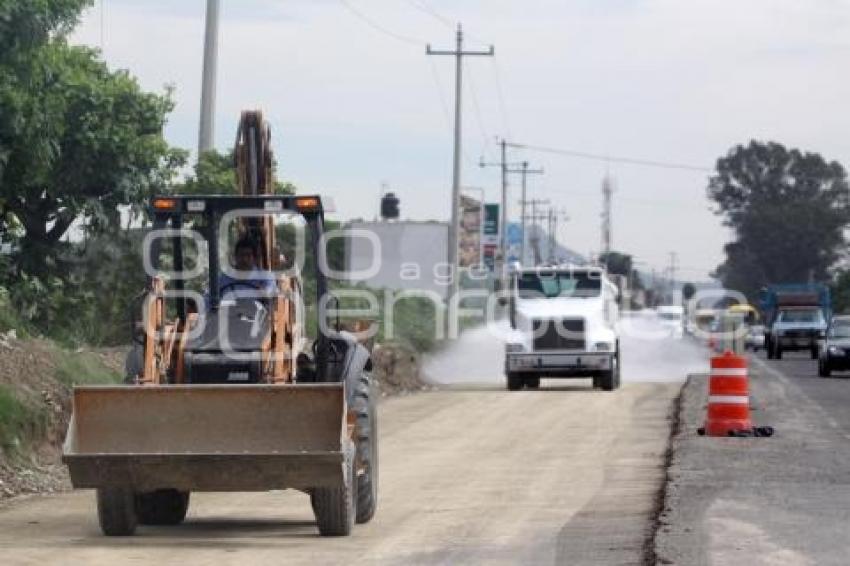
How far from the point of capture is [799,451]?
74.5 feet

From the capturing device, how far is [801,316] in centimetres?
6950

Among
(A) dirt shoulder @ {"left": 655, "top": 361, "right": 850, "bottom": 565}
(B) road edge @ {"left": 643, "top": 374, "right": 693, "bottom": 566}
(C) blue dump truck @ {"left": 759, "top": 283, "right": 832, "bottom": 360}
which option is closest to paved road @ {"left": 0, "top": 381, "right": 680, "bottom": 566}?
(B) road edge @ {"left": 643, "top": 374, "right": 693, "bottom": 566}

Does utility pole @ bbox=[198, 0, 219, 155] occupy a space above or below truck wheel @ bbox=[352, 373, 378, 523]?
above

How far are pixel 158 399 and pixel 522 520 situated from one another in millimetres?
3457

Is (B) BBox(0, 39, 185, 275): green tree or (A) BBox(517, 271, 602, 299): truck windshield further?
(A) BBox(517, 271, 602, 299): truck windshield

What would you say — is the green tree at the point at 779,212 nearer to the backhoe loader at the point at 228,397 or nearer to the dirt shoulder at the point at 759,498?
the dirt shoulder at the point at 759,498

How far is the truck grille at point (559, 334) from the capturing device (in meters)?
41.6

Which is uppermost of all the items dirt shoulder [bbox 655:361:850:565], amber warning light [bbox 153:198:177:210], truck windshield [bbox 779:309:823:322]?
amber warning light [bbox 153:198:177:210]

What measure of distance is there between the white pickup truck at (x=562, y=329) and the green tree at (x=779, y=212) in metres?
110

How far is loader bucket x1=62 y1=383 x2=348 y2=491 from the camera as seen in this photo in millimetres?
14562

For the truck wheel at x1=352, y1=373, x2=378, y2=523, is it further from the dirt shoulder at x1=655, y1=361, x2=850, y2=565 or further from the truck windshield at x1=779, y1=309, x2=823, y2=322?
the truck windshield at x1=779, y1=309, x2=823, y2=322

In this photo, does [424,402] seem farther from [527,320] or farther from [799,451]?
[799,451]

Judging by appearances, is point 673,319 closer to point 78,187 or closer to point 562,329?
point 562,329

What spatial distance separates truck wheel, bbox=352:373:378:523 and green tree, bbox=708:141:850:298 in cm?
13692
